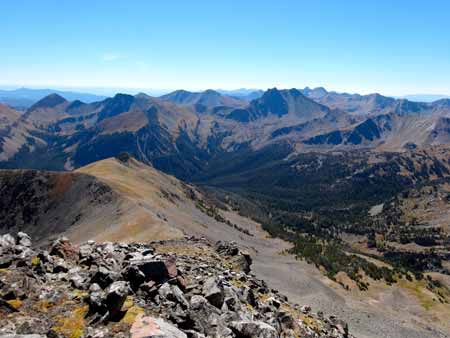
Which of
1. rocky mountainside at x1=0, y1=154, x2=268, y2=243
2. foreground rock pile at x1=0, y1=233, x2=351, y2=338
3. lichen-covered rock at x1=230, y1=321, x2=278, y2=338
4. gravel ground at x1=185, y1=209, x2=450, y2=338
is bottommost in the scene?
gravel ground at x1=185, y1=209, x2=450, y2=338

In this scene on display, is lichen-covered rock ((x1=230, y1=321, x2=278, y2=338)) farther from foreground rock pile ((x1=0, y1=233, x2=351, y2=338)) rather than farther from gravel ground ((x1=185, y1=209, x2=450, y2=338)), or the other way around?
gravel ground ((x1=185, y1=209, x2=450, y2=338))

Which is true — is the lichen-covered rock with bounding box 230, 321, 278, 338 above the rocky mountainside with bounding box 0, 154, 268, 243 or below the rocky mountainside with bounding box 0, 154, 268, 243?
above

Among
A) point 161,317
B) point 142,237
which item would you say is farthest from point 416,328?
point 161,317

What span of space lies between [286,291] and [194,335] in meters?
82.9

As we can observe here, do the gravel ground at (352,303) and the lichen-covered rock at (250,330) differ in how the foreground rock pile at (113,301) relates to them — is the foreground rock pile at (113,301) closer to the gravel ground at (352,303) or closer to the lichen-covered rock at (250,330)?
the lichen-covered rock at (250,330)

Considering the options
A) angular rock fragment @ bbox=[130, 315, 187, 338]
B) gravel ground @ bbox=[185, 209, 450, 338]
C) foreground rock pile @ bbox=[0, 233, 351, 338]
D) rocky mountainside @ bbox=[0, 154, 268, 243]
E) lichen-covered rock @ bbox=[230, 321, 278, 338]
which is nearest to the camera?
angular rock fragment @ bbox=[130, 315, 187, 338]

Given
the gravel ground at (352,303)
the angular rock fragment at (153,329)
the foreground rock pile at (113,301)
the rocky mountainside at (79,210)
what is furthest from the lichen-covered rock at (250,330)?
the rocky mountainside at (79,210)

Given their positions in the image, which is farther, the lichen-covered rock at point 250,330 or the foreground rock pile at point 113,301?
the lichen-covered rock at point 250,330

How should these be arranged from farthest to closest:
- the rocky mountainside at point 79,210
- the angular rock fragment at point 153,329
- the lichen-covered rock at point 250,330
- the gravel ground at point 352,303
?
1. the rocky mountainside at point 79,210
2. the gravel ground at point 352,303
3. the lichen-covered rock at point 250,330
4. the angular rock fragment at point 153,329

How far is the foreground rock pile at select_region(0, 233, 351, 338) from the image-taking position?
66.8ft

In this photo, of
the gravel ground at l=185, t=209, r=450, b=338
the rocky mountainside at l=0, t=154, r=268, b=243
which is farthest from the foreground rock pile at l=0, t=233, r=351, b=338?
the rocky mountainside at l=0, t=154, r=268, b=243

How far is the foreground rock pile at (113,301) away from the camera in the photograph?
20.4 m

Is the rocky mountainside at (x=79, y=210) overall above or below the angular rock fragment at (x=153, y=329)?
below

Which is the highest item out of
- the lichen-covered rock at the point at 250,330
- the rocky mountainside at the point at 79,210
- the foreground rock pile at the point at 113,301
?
the foreground rock pile at the point at 113,301
